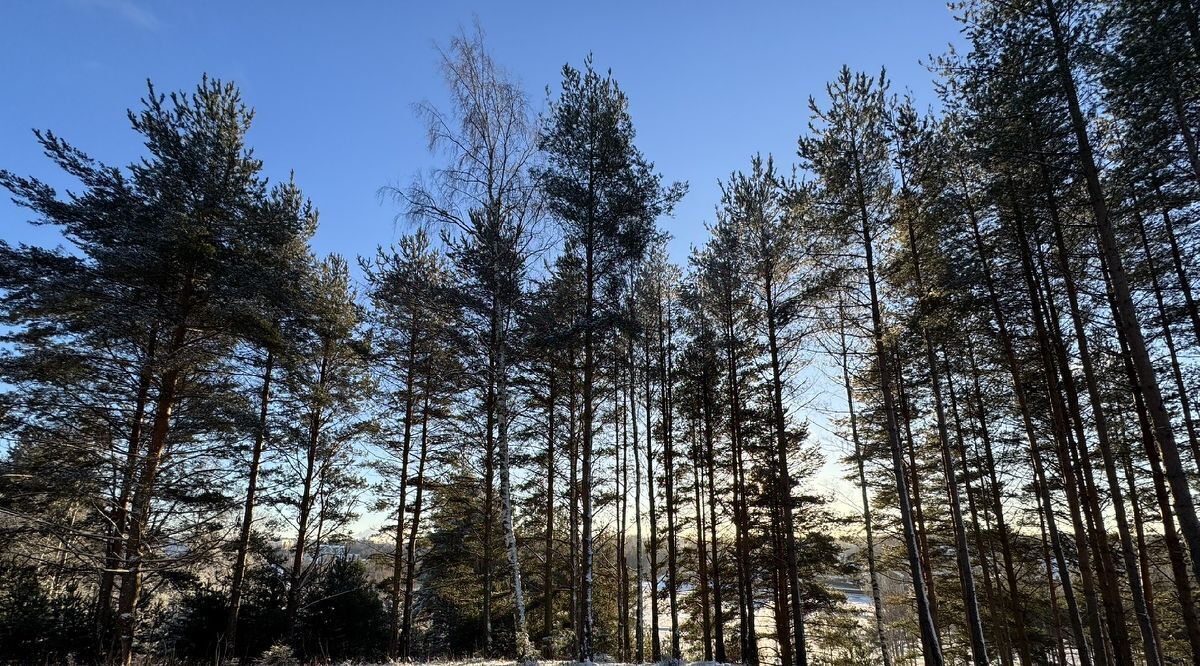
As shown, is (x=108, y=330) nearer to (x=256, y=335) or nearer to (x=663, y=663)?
(x=256, y=335)

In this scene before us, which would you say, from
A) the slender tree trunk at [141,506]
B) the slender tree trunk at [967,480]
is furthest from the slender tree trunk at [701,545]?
the slender tree trunk at [141,506]

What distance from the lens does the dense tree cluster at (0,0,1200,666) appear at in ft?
28.7

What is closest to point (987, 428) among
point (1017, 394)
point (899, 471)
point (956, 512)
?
point (1017, 394)

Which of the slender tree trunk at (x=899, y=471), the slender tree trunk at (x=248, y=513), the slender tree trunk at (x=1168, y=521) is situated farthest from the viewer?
the slender tree trunk at (x=248, y=513)

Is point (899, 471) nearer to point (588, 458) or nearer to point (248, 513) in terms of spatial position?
point (588, 458)

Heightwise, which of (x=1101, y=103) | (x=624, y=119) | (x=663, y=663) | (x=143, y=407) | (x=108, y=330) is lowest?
(x=663, y=663)

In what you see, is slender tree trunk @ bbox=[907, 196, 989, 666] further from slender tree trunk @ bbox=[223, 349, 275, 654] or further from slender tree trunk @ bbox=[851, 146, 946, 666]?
slender tree trunk @ bbox=[223, 349, 275, 654]

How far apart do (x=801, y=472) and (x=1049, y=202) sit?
10222 millimetres

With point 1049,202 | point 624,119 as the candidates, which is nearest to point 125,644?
point 624,119

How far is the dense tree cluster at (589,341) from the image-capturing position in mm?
8750

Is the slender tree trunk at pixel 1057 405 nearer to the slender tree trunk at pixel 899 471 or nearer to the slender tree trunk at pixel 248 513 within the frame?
the slender tree trunk at pixel 899 471

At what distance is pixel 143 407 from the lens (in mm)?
10555

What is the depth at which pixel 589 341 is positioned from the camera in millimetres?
10586

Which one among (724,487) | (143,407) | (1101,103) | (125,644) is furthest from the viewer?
(724,487)
